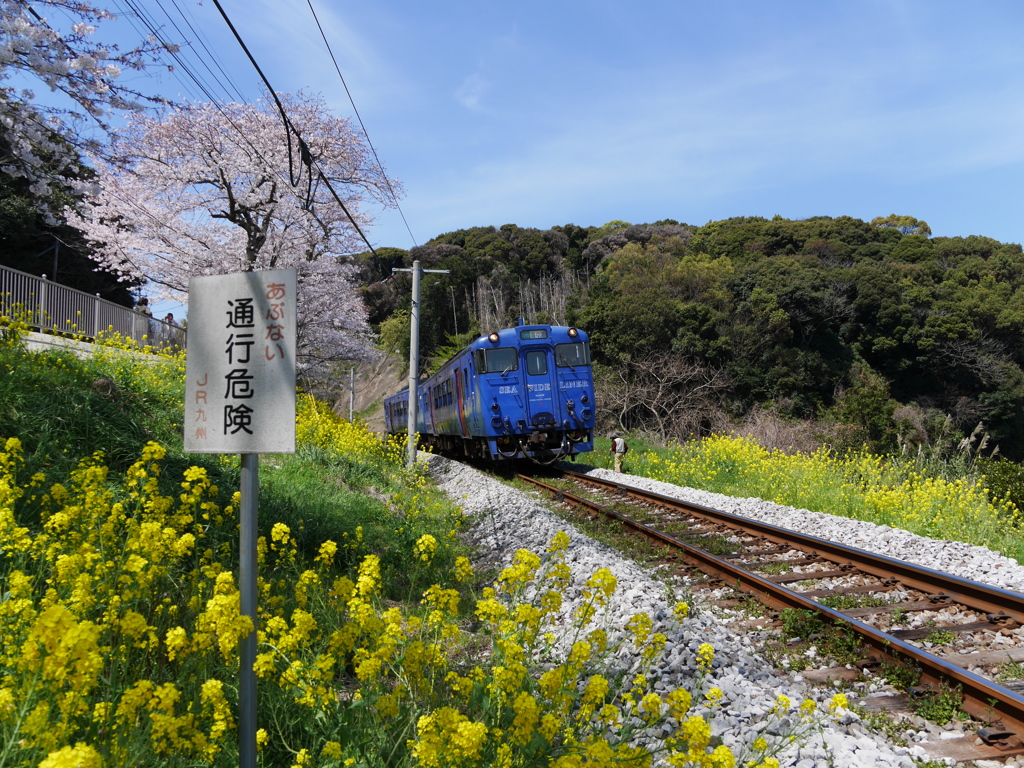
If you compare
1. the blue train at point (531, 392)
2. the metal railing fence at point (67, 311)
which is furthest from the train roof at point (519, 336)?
the metal railing fence at point (67, 311)

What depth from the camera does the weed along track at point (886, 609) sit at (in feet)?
10.6

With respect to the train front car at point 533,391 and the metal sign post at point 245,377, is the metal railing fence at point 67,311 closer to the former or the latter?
Result: the train front car at point 533,391

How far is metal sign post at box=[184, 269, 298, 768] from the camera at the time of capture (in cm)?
213

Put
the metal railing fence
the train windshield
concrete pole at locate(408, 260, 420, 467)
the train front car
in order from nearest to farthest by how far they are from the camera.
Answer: the metal railing fence → the train front car → the train windshield → concrete pole at locate(408, 260, 420, 467)

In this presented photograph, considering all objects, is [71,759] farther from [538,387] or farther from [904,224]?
[904,224]

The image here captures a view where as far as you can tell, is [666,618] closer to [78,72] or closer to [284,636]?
[284,636]

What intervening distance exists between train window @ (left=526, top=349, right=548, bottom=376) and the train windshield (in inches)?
10.2

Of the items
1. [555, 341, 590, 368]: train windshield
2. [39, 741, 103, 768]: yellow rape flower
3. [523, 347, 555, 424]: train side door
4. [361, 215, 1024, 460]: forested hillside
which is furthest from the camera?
[361, 215, 1024, 460]: forested hillside

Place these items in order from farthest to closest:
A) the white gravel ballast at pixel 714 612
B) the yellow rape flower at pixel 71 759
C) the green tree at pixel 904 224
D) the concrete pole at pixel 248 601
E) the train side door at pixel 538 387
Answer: the green tree at pixel 904 224 < the train side door at pixel 538 387 < the white gravel ballast at pixel 714 612 < the concrete pole at pixel 248 601 < the yellow rape flower at pixel 71 759

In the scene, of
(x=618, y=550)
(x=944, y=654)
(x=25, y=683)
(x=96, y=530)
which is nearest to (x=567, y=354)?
(x=618, y=550)

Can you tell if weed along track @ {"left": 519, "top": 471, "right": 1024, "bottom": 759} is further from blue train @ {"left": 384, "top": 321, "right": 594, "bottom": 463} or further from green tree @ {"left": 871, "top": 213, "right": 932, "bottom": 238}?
green tree @ {"left": 871, "top": 213, "right": 932, "bottom": 238}

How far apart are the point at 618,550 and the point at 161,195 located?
1490 cm

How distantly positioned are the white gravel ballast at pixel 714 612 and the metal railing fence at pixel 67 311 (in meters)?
6.93

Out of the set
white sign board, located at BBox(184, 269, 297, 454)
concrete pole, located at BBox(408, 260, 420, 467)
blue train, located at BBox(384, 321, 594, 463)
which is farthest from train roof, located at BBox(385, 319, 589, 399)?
white sign board, located at BBox(184, 269, 297, 454)
